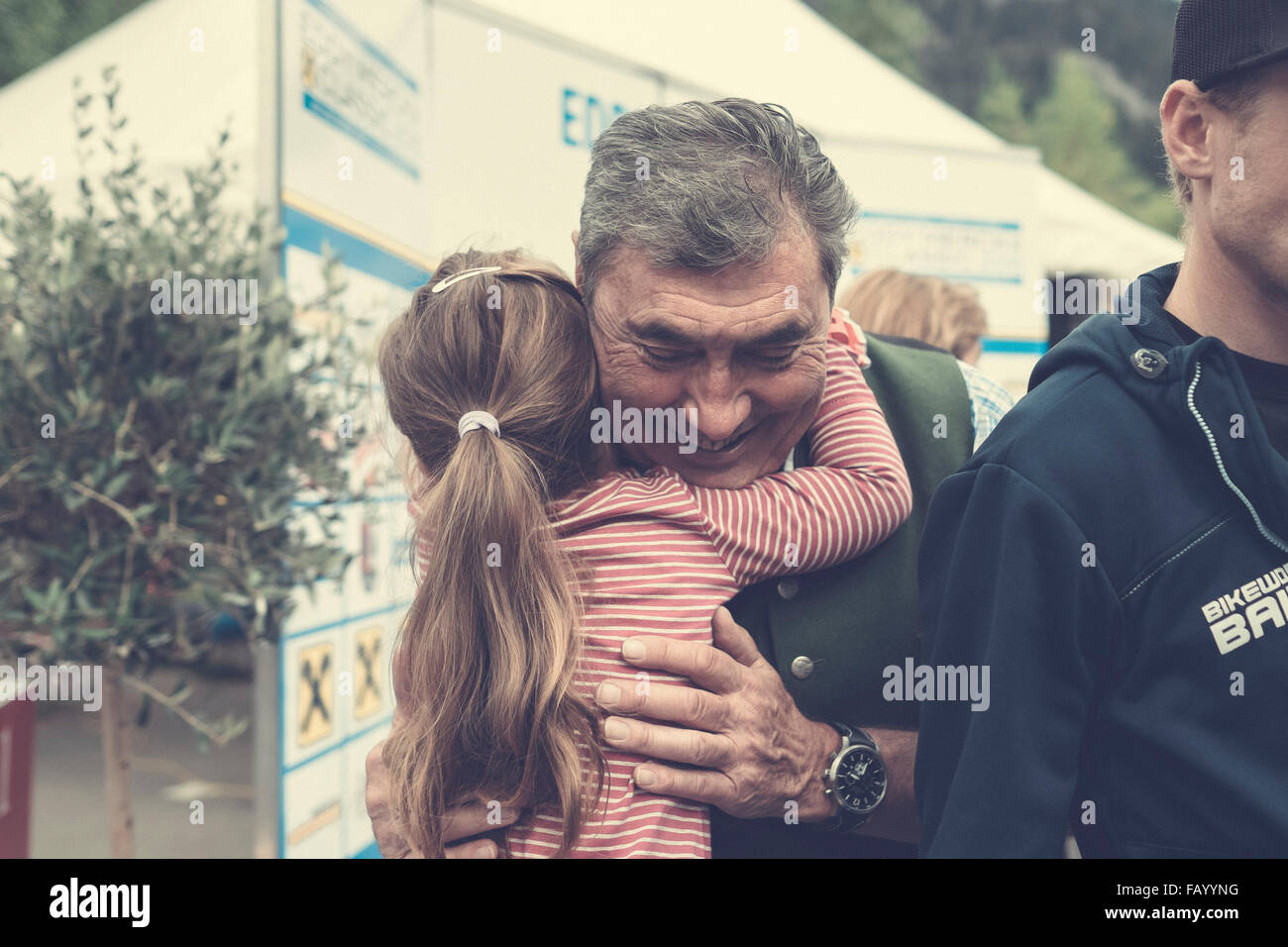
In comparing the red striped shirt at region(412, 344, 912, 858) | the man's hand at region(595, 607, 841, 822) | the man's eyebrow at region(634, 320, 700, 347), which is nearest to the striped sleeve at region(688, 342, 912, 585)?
the red striped shirt at region(412, 344, 912, 858)

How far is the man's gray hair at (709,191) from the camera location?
1.39 metres

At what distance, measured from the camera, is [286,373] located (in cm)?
288

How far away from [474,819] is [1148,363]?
3.36 feet

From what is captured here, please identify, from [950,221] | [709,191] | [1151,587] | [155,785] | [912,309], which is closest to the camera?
[1151,587]

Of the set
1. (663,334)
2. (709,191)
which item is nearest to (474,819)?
(663,334)

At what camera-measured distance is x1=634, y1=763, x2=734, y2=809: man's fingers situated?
4.68ft

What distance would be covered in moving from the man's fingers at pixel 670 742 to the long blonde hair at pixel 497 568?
0.13 ft

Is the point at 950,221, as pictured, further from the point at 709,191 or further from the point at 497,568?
the point at 497,568

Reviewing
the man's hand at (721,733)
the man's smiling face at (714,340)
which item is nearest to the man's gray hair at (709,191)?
the man's smiling face at (714,340)

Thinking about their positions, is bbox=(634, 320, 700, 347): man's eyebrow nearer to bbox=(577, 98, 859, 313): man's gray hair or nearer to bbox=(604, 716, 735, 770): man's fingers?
bbox=(577, 98, 859, 313): man's gray hair

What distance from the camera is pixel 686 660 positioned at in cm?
145

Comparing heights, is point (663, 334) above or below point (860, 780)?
above
